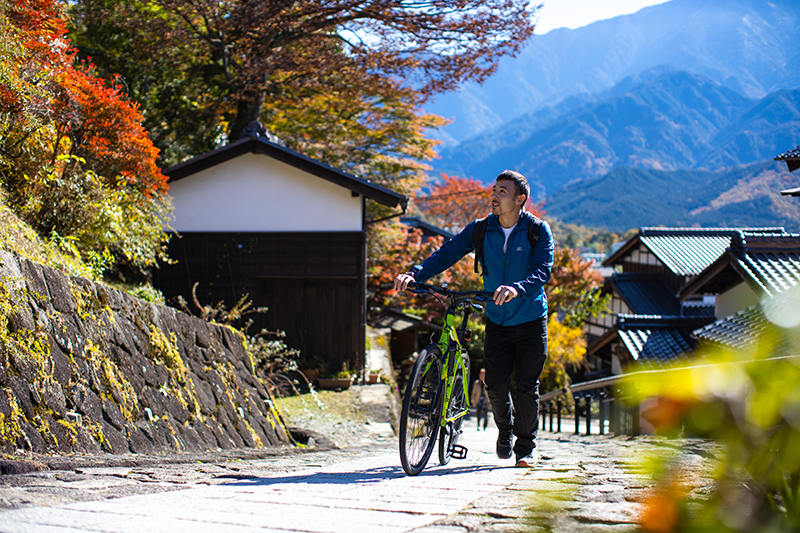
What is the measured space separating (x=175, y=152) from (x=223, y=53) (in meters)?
3.66

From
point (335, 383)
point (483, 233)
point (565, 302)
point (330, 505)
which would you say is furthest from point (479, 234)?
point (565, 302)

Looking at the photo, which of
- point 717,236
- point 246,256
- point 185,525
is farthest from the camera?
point 717,236

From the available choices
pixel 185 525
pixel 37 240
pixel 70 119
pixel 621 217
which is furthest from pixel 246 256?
pixel 621 217

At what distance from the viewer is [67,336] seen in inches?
162

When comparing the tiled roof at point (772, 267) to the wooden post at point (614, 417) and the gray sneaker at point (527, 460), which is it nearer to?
the wooden post at point (614, 417)

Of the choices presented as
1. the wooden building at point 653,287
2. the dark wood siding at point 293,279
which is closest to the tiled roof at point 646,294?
the wooden building at point 653,287

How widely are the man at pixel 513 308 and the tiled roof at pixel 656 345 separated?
11.9 metres

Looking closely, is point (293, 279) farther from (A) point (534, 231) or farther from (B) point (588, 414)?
(A) point (534, 231)

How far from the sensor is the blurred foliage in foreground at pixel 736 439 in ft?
2.42

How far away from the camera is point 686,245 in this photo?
2606 centimetres

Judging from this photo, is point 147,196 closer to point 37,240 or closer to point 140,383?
point 37,240

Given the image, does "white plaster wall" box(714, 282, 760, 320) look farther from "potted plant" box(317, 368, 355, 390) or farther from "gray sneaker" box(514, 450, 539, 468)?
"gray sneaker" box(514, 450, 539, 468)

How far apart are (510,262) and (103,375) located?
3138 millimetres

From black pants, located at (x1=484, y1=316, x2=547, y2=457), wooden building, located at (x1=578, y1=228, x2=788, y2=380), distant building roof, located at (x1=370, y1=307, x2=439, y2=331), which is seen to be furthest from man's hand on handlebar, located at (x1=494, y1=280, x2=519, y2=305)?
distant building roof, located at (x1=370, y1=307, x2=439, y2=331)
